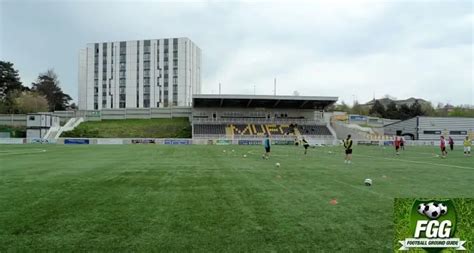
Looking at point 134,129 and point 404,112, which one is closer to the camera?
point 134,129

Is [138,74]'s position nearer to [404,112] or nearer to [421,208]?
[404,112]

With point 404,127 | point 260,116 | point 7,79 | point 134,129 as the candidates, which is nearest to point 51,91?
point 7,79

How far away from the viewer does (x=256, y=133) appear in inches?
2608

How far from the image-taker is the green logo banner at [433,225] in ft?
8.71

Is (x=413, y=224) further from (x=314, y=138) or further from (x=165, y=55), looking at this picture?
(x=165, y=55)

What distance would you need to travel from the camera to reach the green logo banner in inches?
104

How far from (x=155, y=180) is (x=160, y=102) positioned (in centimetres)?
9854

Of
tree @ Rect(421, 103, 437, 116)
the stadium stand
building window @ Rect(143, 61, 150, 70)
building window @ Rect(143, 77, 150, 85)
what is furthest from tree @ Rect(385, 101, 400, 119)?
building window @ Rect(143, 61, 150, 70)

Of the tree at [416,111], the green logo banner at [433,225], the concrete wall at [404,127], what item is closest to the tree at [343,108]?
the tree at [416,111]

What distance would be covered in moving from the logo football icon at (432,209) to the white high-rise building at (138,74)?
107 meters

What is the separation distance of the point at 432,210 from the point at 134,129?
7047 centimetres

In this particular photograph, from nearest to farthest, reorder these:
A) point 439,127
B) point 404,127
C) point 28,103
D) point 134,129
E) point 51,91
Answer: point 134,129, point 439,127, point 404,127, point 28,103, point 51,91

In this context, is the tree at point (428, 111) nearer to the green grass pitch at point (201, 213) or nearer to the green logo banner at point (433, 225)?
the green grass pitch at point (201, 213)

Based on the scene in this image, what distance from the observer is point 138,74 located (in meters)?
110
